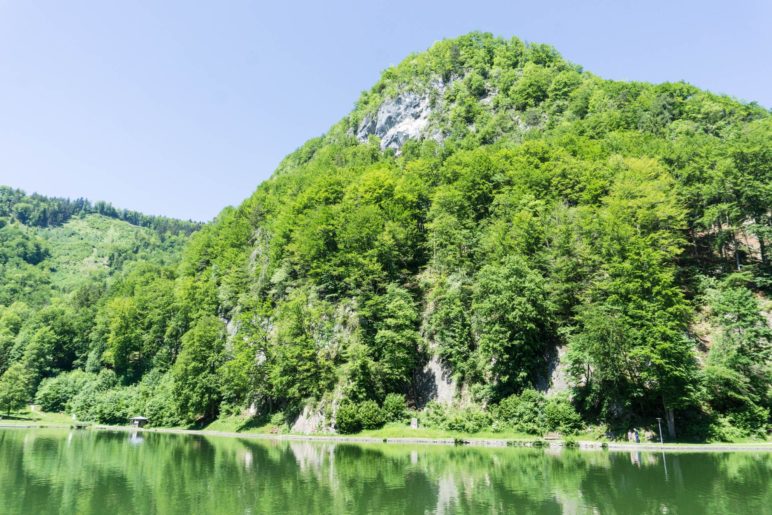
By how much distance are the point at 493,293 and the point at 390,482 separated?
2800 cm

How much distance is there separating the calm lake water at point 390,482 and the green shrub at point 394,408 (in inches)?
431

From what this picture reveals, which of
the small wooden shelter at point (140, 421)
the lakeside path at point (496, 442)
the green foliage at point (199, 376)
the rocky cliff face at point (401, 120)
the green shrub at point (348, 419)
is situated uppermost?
the rocky cliff face at point (401, 120)

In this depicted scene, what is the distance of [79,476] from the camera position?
98.3 feet

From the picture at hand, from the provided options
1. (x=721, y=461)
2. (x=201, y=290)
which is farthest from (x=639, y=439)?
(x=201, y=290)

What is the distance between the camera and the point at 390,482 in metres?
25.6

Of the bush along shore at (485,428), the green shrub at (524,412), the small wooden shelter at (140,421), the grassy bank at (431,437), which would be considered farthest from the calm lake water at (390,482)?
the small wooden shelter at (140,421)

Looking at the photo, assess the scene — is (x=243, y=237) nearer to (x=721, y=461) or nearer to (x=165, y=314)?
(x=165, y=314)

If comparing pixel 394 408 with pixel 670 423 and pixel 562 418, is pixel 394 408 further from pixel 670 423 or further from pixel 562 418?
pixel 670 423

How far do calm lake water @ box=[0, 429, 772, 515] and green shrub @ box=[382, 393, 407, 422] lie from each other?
10.9 meters

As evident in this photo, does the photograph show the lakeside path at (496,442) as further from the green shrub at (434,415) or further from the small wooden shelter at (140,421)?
the small wooden shelter at (140,421)

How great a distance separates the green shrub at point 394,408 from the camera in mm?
51875

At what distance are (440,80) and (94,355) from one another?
4466 inches

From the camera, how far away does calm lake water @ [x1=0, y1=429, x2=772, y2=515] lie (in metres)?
20.3

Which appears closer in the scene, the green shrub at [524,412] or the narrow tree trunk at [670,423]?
the narrow tree trunk at [670,423]
